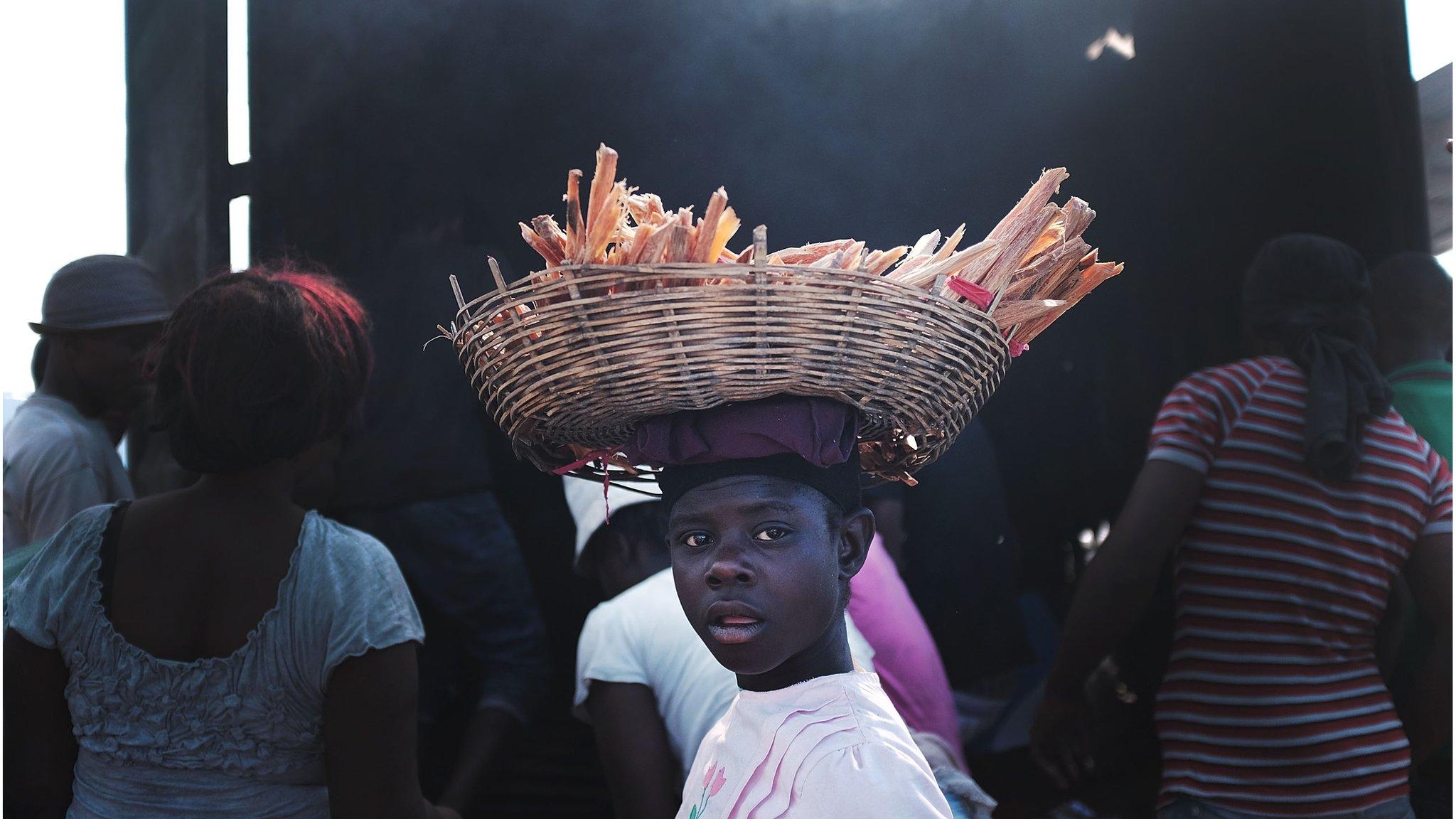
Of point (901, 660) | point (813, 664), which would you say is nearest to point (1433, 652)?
point (901, 660)

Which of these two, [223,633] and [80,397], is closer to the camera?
[223,633]

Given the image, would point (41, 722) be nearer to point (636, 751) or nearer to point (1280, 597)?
point (636, 751)

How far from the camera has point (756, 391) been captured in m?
1.92

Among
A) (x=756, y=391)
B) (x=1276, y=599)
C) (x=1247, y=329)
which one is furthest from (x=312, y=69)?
(x=1276, y=599)

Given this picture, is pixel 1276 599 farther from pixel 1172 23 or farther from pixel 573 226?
pixel 573 226

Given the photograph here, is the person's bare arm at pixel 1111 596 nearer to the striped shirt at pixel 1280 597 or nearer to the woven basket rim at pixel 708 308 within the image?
the striped shirt at pixel 1280 597

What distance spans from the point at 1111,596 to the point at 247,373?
2276 mm

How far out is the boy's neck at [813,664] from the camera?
2066 millimetres

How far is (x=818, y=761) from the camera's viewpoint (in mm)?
1854

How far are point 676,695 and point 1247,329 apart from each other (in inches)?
78.5

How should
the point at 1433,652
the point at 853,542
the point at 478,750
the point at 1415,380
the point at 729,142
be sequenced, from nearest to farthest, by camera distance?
the point at 853,542, the point at 1433,652, the point at 1415,380, the point at 478,750, the point at 729,142

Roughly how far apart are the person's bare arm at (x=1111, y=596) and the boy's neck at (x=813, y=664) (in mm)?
1383

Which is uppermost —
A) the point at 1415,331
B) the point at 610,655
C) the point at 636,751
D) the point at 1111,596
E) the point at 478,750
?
the point at 1415,331

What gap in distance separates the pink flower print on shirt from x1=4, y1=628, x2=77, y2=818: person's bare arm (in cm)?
139
